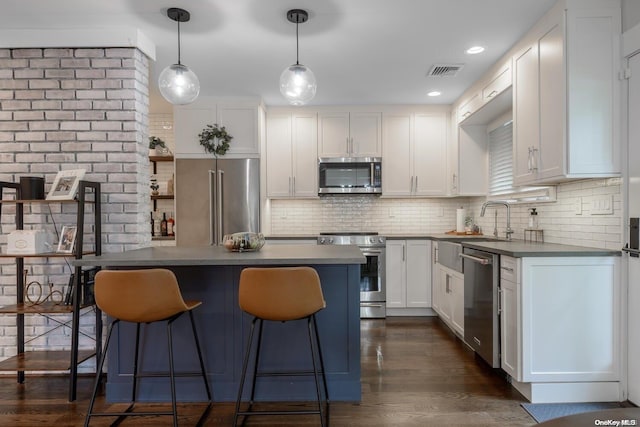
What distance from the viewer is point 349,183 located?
178 inches

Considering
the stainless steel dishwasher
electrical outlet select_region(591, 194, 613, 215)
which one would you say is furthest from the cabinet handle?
the stainless steel dishwasher

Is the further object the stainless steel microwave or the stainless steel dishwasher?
the stainless steel microwave

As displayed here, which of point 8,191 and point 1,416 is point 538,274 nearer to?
point 1,416

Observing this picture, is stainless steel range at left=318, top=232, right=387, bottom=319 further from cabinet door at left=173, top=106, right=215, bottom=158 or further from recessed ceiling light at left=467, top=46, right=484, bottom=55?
recessed ceiling light at left=467, top=46, right=484, bottom=55

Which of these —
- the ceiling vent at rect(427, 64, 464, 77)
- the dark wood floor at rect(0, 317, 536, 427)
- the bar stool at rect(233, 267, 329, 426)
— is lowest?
the dark wood floor at rect(0, 317, 536, 427)

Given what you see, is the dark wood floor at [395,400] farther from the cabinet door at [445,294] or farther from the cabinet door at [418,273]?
the cabinet door at [418,273]

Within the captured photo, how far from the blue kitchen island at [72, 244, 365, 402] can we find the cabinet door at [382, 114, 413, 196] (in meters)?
2.47

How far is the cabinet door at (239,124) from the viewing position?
4.26 m

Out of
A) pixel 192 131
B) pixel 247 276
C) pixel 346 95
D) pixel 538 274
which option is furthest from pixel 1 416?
pixel 346 95

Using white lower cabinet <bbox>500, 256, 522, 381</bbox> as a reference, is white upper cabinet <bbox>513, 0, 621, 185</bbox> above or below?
above

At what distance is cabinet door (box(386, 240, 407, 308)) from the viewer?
4.31 meters

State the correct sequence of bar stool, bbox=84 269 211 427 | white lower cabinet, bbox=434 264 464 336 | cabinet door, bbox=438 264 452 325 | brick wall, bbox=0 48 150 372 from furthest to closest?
cabinet door, bbox=438 264 452 325
white lower cabinet, bbox=434 264 464 336
brick wall, bbox=0 48 150 372
bar stool, bbox=84 269 211 427

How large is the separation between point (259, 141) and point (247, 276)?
263 cm

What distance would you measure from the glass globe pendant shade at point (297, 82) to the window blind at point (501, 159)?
2384 millimetres
